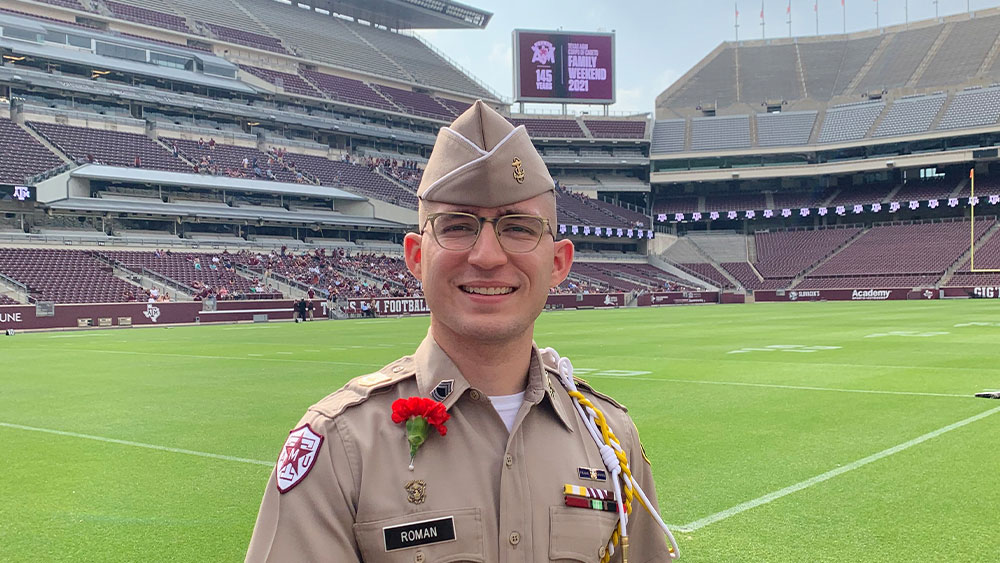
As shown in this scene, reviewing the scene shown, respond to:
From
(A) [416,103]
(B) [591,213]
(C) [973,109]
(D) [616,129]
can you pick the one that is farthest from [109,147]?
(C) [973,109]

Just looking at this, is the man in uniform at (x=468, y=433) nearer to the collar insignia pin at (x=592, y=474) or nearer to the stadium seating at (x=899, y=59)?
the collar insignia pin at (x=592, y=474)

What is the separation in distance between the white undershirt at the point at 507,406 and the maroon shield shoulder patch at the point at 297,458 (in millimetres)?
530

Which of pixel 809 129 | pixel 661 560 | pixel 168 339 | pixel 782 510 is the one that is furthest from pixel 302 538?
pixel 809 129

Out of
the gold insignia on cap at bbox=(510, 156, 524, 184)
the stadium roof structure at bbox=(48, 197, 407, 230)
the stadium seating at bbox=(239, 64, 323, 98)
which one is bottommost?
the gold insignia on cap at bbox=(510, 156, 524, 184)

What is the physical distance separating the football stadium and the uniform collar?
0.42m

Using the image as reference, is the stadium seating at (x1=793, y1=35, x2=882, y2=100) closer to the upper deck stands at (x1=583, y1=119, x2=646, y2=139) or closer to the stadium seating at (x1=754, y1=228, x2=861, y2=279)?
the stadium seating at (x1=754, y1=228, x2=861, y2=279)

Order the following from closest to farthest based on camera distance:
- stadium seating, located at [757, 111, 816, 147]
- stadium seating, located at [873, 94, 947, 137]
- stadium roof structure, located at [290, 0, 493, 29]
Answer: stadium seating, located at [873, 94, 947, 137]
stadium seating, located at [757, 111, 816, 147]
stadium roof structure, located at [290, 0, 493, 29]

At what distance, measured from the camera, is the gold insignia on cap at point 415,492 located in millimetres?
2205

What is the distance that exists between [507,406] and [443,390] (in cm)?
22

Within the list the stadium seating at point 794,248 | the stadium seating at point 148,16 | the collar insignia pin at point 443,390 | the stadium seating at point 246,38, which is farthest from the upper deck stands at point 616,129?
the collar insignia pin at point 443,390

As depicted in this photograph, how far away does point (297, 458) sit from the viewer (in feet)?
7.00

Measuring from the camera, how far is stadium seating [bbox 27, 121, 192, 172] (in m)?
56.3

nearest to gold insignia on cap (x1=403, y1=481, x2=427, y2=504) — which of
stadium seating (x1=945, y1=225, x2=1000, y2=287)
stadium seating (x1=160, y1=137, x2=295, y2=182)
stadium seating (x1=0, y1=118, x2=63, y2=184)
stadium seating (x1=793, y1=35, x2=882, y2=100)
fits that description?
stadium seating (x1=0, y1=118, x2=63, y2=184)

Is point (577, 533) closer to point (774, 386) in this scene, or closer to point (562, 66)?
point (774, 386)
